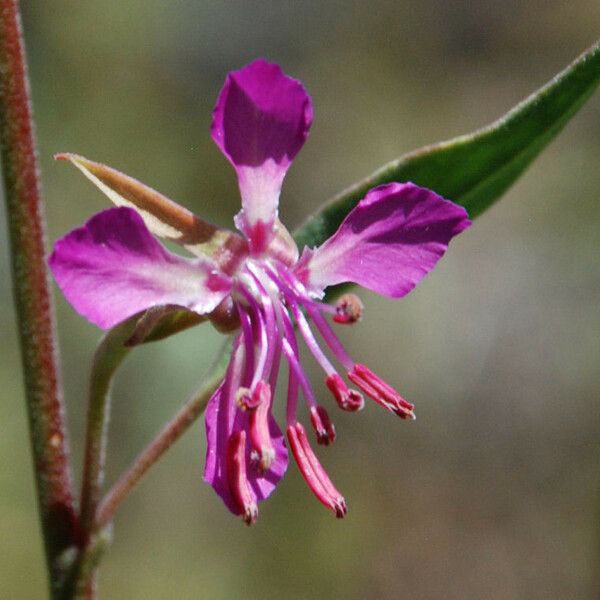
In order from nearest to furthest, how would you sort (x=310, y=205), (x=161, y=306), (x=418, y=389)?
(x=161, y=306), (x=418, y=389), (x=310, y=205)

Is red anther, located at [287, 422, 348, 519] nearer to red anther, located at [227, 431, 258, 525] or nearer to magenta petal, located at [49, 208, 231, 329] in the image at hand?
red anther, located at [227, 431, 258, 525]

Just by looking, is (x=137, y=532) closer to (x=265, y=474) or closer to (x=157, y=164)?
(x=157, y=164)

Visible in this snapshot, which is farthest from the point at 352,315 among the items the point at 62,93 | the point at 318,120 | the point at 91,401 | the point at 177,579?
the point at 318,120

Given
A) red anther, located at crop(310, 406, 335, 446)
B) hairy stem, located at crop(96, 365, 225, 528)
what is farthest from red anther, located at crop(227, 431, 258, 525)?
hairy stem, located at crop(96, 365, 225, 528)

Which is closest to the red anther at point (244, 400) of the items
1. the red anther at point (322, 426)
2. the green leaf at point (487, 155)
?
the red anther at point (322, 426)

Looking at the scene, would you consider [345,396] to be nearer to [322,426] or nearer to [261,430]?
[322,426]

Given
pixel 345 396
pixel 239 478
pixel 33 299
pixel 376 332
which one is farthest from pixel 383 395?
pixel 376 332

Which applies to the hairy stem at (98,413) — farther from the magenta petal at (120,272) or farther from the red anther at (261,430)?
the red anther at (261,430)
